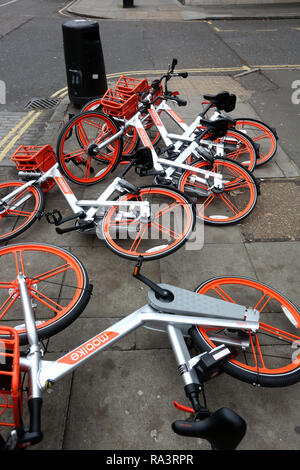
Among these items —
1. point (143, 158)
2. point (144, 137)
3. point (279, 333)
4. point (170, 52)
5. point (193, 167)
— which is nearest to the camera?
point (279, 333)

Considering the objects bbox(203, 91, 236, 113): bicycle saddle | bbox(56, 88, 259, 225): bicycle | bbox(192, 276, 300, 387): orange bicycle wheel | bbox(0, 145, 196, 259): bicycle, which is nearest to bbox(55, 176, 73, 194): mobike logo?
bbox(0, 145, 196, 259): bicycle

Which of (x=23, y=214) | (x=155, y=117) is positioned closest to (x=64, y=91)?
(x=155, y=117)

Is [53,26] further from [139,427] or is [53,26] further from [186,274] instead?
[139,427]

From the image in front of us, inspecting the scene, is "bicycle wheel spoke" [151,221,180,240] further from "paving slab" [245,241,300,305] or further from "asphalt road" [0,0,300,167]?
"asphalt road" [0,0,300,167]

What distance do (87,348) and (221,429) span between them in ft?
3.36

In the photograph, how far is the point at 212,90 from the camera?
24.4 ft

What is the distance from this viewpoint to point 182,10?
1598 centimetres

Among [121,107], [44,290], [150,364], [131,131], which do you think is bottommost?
[150,364]

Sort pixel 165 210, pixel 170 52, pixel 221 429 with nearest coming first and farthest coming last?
1. pixel 221 429
2. pixel 165 210
3. pixel 170 52

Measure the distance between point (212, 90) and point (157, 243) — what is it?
539 cm

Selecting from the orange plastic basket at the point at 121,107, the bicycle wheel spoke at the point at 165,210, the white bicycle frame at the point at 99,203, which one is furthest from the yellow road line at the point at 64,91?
the bicycle wheel spoke at the point at 165,210

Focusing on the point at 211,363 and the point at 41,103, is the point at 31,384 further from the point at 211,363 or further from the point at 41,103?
the point at 41,103

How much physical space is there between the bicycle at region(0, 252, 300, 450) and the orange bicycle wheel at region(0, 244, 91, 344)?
0.02 m

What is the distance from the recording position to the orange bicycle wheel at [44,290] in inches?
96.0
